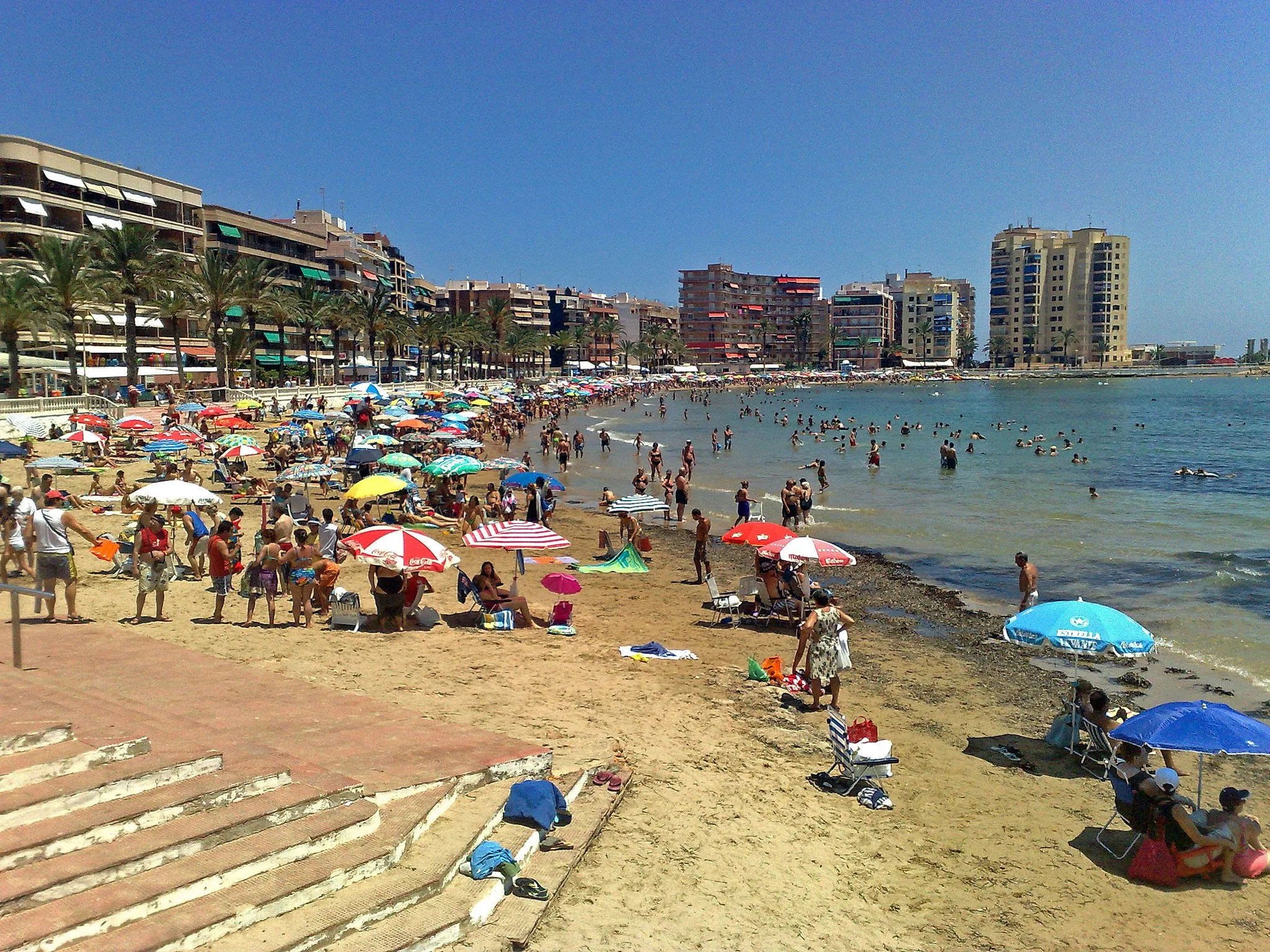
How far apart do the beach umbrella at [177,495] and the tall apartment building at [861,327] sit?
588 ft

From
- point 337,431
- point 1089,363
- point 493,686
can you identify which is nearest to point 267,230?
point 337,431


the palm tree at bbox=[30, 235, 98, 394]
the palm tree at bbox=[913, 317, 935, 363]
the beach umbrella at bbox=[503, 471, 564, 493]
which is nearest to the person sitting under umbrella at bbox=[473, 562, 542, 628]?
the beach umbrella at bbox=[503, 471, 564, 493]

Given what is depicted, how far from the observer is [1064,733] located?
933 centimetres

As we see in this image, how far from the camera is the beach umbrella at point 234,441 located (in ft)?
85.3

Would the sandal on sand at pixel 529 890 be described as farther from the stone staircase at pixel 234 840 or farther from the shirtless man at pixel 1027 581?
the shirtless man at pixel 1027 581

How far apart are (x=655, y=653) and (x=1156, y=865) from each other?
5960 mm

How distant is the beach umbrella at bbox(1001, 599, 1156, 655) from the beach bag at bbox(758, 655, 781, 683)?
8.38 ft

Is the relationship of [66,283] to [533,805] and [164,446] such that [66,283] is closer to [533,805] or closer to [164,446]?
[164,446]

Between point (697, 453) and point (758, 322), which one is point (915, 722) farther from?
point (758, 322)

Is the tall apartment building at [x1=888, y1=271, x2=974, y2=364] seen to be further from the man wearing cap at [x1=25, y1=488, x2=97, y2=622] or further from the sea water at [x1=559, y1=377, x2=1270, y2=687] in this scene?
the man wearing cap at [x1=25, y1=488, x2=97, y2=622]

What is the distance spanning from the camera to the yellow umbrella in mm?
16469

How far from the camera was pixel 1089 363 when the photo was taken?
194 meters

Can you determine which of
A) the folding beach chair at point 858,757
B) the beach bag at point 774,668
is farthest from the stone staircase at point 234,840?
the beach bag at point 774,668

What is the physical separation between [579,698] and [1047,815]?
14.5ft
